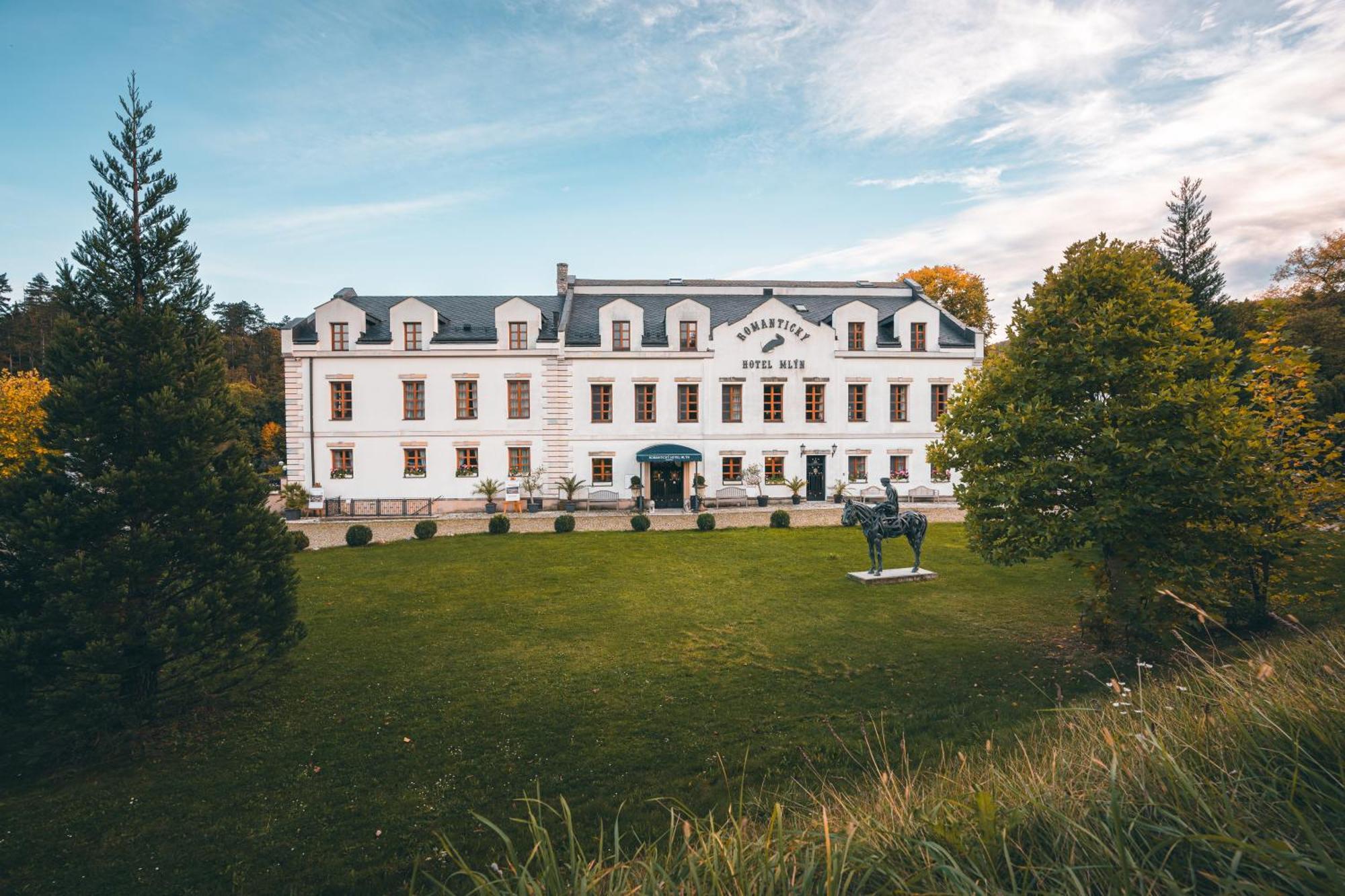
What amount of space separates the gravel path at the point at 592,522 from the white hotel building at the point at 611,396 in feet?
6.92

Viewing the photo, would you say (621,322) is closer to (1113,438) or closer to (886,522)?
(886,522)

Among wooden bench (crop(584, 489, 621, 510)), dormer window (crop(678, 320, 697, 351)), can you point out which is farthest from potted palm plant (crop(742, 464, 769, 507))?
dormer window (crop(678, 320, 697, 351))

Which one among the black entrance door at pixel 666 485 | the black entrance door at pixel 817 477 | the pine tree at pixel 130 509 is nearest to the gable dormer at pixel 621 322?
the black entrance door at pixel 666 485

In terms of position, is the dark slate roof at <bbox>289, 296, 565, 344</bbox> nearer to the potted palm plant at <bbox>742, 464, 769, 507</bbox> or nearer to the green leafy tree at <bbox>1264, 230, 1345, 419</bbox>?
the potted palm plant at <bbox>742, 464, 769, 507</bbox>

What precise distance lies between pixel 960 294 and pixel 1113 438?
134ft

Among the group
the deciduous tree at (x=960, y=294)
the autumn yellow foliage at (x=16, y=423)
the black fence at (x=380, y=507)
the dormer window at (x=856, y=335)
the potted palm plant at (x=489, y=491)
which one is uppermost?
the deciduous tree at (x=960, y=294)

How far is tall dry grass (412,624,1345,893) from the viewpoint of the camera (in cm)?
276

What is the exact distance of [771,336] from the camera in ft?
108

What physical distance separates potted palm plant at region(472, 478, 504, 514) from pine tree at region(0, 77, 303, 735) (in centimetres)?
2240

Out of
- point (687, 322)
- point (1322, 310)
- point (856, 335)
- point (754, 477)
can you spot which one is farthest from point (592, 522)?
point (1322, 310)

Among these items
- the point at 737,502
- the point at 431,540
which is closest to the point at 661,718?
the point at 431,540

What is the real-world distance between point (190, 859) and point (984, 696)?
9.61 meters

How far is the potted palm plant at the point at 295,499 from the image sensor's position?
29.5 metres

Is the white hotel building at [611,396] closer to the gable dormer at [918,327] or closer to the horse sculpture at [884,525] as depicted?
the gable dormer at [918,327]
